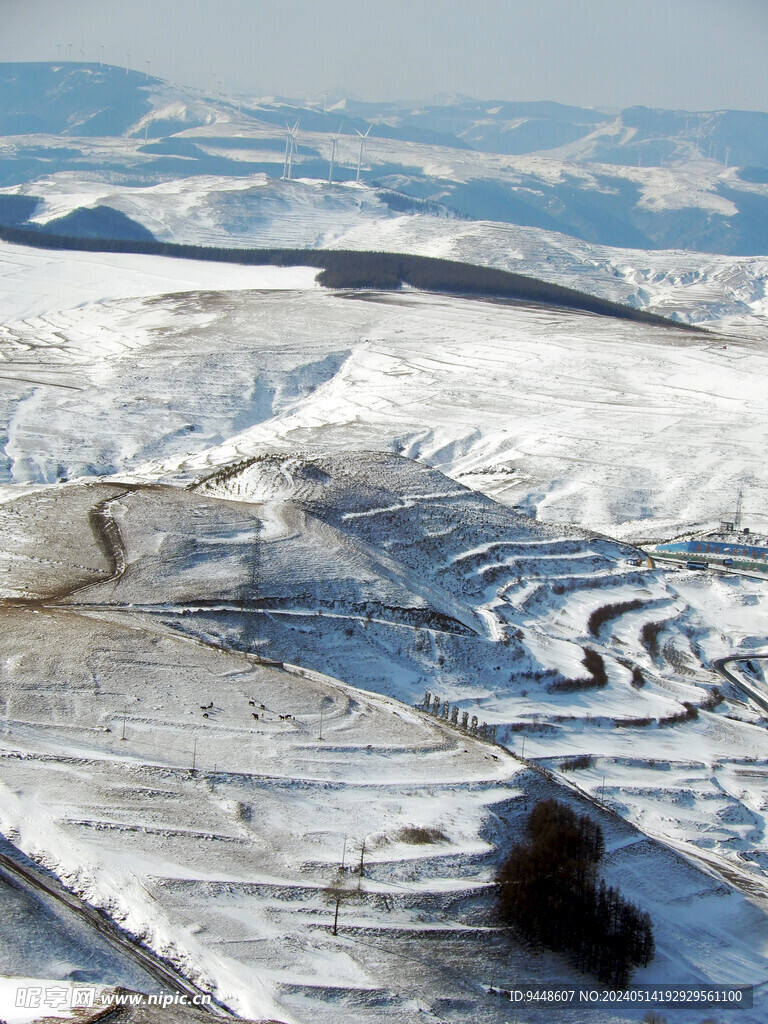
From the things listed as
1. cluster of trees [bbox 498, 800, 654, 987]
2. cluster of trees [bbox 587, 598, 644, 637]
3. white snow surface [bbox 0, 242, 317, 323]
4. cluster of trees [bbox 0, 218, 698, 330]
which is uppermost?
cluster of trees [bbox 0, 218, 698, 330]

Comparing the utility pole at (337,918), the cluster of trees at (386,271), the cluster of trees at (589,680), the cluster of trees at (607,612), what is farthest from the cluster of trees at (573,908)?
the cluster of trees at (386,271)

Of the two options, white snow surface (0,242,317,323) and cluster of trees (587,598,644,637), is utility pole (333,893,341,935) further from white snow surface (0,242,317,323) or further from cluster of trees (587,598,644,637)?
white snow surface (0,242,317,323)

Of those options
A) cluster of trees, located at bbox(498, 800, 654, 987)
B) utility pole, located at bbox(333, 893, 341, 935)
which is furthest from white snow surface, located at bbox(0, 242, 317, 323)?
utility pole, located at bbox(333, 893, 341, 935)

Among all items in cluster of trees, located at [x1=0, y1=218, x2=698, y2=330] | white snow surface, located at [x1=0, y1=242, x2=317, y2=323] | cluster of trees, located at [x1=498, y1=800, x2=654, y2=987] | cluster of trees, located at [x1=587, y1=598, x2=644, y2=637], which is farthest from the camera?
cluster of trees, located at [x1=0, y1=218, x2=698, y2=330]

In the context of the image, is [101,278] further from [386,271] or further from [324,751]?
[324,751]

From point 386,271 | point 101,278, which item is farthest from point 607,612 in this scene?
point 386,271

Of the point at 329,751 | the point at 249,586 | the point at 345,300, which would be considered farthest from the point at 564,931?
the point at 345,300

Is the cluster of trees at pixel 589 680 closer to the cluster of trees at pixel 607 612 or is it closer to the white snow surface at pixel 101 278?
the cluster of trees at pixel 607 612
